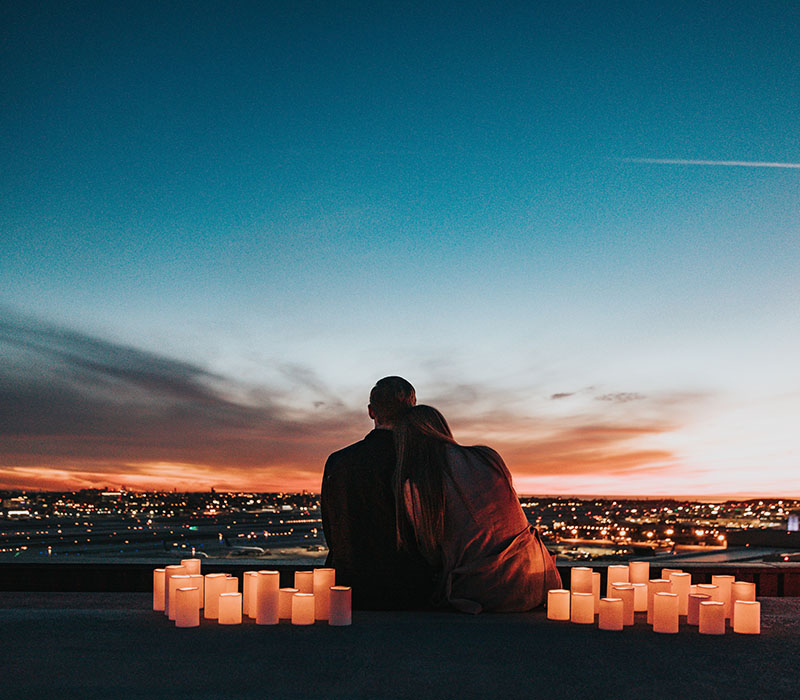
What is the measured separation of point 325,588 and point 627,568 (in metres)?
2.19

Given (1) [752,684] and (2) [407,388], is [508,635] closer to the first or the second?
(1) [752,684]

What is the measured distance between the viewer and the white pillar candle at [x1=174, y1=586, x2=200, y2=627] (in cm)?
423

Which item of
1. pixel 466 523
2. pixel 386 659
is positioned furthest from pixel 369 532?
pixel 386 659

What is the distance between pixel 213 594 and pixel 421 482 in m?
1.36

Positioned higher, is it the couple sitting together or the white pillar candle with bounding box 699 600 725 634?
the couple sitting together

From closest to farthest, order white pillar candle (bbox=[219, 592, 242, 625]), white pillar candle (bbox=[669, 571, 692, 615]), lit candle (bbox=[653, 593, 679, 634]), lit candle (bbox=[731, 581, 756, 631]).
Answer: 1. lit candle (bbox=[653, 593, 679, 634])
2. white pillar candle (bbox=[219, 592, 242, 625])
3. lit candle (bbox=[731, 581, 756, 631])
4. white pillar candle (bbox=[669, 571, 692, 615])

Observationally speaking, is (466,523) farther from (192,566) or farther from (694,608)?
(192,566)

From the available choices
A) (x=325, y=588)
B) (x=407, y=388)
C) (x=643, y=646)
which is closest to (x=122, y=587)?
(x=325, y=588)

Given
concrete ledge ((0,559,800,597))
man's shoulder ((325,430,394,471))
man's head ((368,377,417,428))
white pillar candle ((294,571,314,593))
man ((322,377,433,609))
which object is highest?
man's head ((368,377,417,428))

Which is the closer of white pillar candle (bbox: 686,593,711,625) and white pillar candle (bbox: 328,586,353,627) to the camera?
white pillar candle (bbox: 328,586,353,627)

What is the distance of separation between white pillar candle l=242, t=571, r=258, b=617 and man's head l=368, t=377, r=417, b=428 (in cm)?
124

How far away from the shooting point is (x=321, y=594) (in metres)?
4.55

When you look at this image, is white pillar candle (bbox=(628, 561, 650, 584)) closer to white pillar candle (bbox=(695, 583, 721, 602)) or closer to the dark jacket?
white pillar candle (bbox=(695, 583, 721, 602))

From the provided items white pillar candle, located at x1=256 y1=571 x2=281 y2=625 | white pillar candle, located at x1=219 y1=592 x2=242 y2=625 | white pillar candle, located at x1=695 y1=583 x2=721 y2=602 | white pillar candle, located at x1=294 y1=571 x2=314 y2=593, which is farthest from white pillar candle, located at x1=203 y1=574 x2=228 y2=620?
white pillar candle, located at x1=695 y1=583 x2=721 y2=602
